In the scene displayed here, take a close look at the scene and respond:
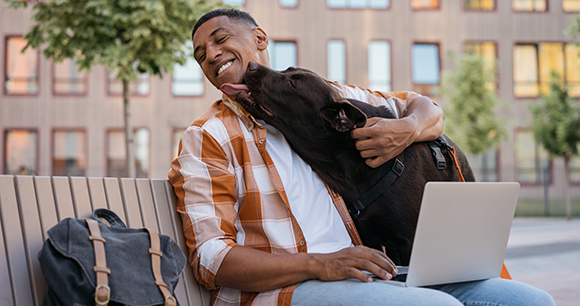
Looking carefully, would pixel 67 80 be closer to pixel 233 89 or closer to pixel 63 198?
pixel 233 89

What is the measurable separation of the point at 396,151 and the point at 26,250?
4.86 ft

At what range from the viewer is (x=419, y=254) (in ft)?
5.56

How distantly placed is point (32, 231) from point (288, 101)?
3.75 ft

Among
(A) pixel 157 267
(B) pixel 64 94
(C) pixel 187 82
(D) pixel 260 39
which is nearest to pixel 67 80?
(B) pixel 64 94

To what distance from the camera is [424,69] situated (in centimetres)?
2052

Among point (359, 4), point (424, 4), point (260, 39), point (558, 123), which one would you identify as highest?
point (359, 4)

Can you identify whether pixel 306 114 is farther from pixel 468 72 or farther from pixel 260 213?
pixel 468 72

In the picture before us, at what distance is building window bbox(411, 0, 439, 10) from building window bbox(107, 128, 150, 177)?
38.1 ft

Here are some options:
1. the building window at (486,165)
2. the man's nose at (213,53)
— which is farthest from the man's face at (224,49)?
the building window at (486,165)

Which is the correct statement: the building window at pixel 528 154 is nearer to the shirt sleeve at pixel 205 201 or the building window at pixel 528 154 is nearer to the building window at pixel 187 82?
the building window at pixel 187 82

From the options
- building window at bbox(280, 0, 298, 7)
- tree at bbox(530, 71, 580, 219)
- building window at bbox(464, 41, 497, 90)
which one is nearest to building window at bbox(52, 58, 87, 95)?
building window at bbox(280, 0, 298, 7)

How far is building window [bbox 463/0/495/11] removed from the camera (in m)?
20.8

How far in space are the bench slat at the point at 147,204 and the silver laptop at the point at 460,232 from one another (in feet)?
3.24

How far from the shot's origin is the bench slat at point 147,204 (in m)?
2.10
